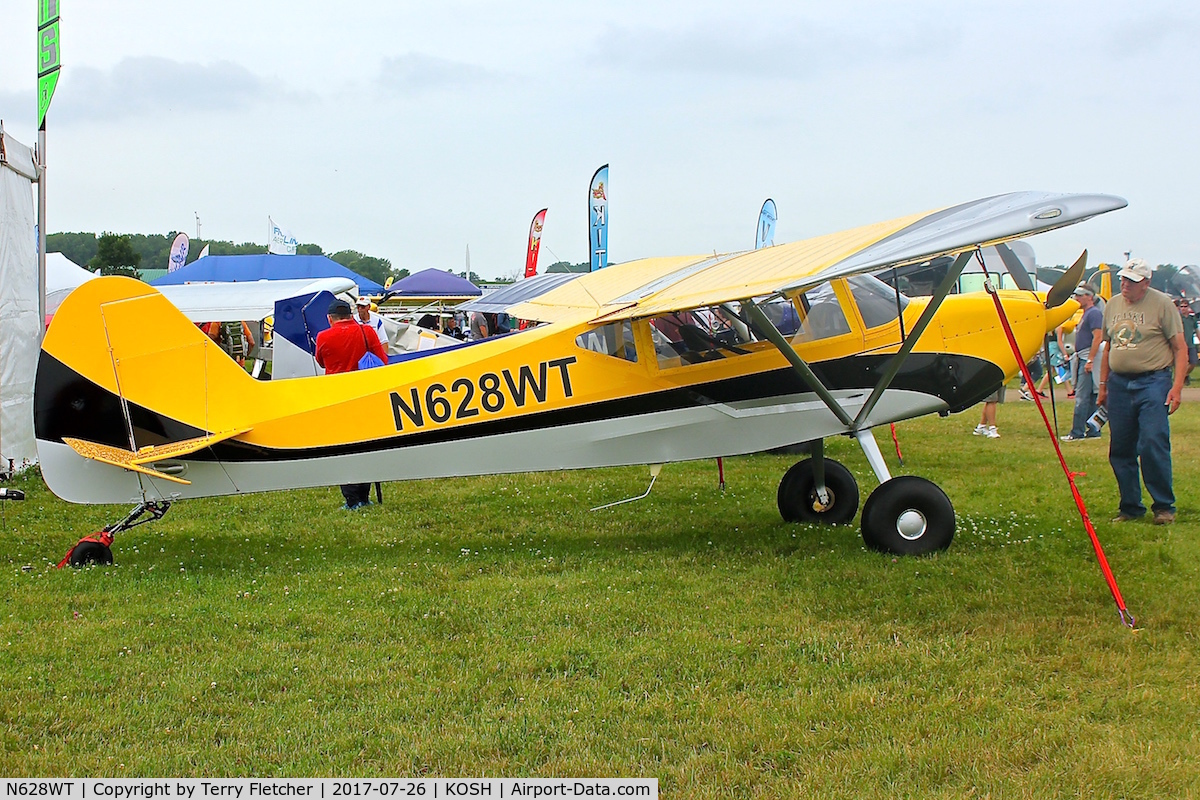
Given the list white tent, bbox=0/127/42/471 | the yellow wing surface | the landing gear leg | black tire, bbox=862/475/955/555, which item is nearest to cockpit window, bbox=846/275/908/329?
the yellow wing surface

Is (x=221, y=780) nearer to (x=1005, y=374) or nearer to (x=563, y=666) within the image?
(x=563, y=666)

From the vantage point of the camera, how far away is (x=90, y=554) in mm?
6469

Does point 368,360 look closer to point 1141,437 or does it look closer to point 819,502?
point 819,502

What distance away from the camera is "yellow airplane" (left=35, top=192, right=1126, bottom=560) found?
6.28 metres

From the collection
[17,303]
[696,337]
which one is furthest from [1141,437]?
[17,303]

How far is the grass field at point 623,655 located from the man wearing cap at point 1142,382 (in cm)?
39

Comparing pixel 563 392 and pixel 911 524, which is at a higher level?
pixel 563 392

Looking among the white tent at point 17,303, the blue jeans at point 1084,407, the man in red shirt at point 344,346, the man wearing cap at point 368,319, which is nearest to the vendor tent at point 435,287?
the man wearing cap at point 368,319

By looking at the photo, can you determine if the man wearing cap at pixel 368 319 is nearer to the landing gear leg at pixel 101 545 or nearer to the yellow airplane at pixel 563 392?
the yellow airplane at pixel 563 392

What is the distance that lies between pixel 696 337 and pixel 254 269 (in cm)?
1999

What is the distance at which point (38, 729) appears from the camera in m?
3.93

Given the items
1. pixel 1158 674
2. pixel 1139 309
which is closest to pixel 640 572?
pixel 1158 674

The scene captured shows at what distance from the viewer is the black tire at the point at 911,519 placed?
6324mm

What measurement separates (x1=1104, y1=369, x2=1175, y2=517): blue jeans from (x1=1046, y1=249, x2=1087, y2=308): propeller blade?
3.14ft
